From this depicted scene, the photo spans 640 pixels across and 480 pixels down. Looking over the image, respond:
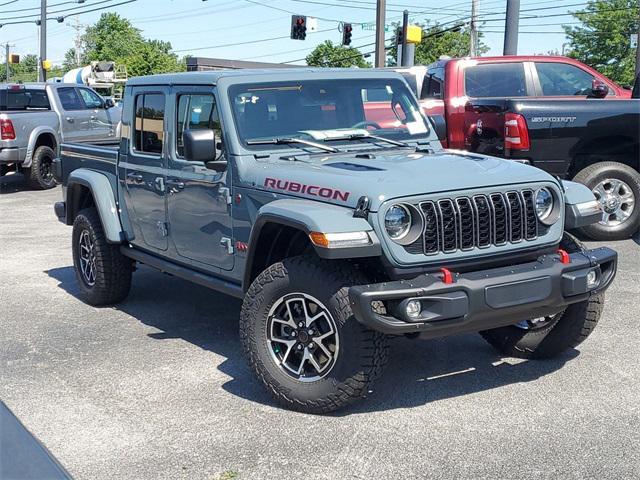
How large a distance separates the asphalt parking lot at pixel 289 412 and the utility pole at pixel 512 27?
10.5m

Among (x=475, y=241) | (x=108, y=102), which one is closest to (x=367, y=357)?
(x=475, y=241)

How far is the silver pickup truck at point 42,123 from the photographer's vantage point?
15.5 metres

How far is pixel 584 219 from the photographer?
5094mm

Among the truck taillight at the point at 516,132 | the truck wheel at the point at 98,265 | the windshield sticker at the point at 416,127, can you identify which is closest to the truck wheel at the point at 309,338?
the windshield sticker at the point at 416,127

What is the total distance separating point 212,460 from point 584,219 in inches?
100

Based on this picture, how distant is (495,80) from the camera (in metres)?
10.7

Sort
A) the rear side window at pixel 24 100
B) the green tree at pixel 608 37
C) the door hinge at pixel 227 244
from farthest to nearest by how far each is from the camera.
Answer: the green tree at pixel 608 37 < the rear side window at pixel 24 100 < the door hinge at pixel 227 244

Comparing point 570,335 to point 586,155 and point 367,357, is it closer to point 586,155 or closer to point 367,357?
point 367,357

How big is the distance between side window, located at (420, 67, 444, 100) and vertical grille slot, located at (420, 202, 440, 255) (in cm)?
647

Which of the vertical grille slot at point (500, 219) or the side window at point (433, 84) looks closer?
the vertical grille slot at point (500, 219)

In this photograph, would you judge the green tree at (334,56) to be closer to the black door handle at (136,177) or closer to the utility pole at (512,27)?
the utility pole at (512,27)

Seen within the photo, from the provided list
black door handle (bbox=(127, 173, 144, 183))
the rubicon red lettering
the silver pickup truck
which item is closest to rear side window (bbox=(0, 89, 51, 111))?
the silver pickup truck

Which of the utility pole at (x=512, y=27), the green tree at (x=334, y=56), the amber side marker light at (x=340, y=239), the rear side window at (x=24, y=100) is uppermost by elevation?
the green tree at (x=334, y=56)

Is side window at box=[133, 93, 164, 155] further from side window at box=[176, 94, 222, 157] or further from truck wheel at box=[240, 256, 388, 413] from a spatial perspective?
truck wheel at box=[240, 256, 388, 413]
